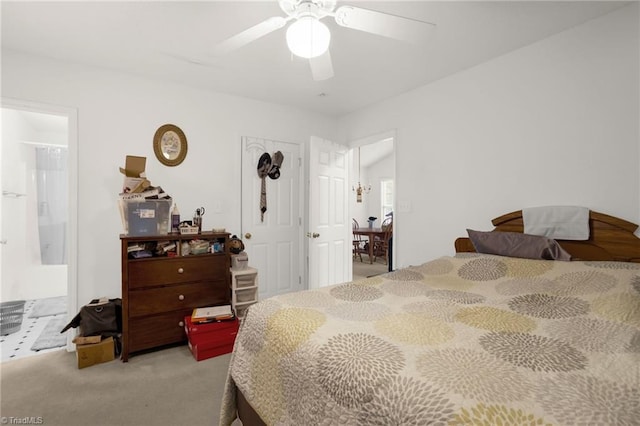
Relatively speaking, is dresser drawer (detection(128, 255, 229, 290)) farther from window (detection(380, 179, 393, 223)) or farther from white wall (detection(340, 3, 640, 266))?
window (detection(380, 179, 393, 223))

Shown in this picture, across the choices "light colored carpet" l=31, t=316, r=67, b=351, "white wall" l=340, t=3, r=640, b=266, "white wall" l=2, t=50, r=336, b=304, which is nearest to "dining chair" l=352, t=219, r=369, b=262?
"white wall" l=340, t=3, r=640, b=266

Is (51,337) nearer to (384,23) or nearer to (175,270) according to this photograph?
(175,270)

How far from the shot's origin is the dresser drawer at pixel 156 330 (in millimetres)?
2408

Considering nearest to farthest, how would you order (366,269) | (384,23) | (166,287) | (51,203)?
(384,23)
(166,287)
(51,203)
(366,269)

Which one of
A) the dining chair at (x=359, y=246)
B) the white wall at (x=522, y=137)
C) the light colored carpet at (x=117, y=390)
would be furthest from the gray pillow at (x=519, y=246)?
the dining chair at (x=359, y=246)

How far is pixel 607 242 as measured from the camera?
1893mm

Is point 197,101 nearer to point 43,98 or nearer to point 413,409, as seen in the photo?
point 43,98

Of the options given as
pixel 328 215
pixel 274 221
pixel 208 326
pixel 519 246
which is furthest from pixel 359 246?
pixel 519 246

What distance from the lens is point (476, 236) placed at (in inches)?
84.7

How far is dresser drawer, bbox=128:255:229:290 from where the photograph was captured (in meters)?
2.42

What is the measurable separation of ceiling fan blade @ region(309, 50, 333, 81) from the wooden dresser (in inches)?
64.3

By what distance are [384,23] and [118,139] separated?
2.49 meters

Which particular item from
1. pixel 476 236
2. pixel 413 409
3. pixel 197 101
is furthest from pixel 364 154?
pixel 413 409

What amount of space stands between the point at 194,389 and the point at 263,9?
2.42 meters
